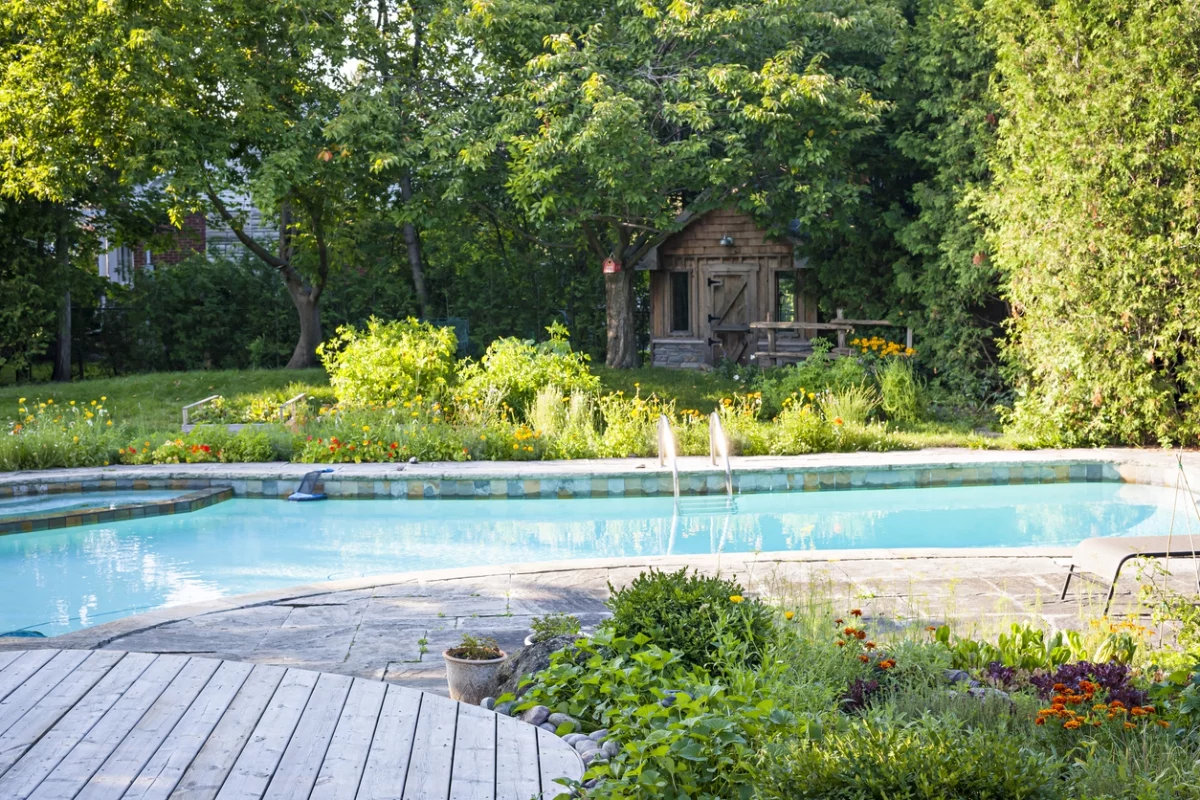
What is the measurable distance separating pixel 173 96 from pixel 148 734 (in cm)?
1283

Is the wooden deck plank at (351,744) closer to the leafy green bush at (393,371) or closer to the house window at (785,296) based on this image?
the leafy green bush at (393,371)

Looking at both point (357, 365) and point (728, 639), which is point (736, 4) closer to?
point (357, 365)

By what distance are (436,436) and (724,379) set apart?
6874 mm

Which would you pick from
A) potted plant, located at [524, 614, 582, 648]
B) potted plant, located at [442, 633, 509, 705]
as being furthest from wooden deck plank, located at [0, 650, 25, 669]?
potted plant, located at [524, 614, 582, 648]

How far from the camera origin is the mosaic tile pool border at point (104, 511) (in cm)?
909

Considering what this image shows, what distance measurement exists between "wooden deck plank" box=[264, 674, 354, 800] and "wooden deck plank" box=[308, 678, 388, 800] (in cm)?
2

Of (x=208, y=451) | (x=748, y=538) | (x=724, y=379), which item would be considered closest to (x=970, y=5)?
(x=724, y=379)

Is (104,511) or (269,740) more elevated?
(269,740)

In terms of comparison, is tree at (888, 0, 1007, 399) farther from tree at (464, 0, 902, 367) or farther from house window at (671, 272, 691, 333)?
house window at (671, 272, 691, 333)

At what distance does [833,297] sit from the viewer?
17203 mm

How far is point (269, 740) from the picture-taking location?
11.7ft

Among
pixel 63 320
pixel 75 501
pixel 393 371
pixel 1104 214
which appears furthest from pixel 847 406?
pixel 63 320

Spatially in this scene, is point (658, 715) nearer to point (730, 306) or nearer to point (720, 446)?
point (720, 446)

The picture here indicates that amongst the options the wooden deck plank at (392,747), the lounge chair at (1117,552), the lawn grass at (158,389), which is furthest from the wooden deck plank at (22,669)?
the lawn grass at (158,389)
